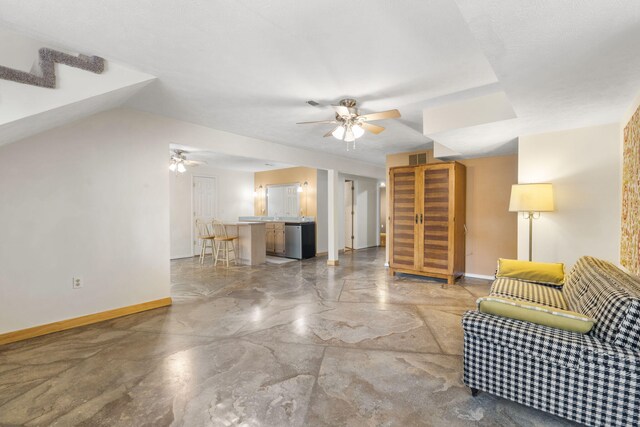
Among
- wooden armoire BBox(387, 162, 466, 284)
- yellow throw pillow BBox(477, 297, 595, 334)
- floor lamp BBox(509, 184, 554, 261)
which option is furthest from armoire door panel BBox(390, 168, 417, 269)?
yellow throw pillow BBox(477, 297, 595, 334)

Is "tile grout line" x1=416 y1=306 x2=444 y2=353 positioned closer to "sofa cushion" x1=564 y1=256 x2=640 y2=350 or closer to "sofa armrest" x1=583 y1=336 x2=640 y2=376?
"sofa cushion" x1=564 y1=256 x2=640 y2=350

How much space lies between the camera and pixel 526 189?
3.38 m

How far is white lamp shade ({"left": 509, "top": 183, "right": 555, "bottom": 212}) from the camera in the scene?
3.27 metres

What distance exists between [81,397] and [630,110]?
4848mm

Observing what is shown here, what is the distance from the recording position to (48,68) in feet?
7.04

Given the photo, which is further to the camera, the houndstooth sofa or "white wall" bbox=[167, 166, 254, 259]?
"white wall" bbox=[167, 166, 254, 259]

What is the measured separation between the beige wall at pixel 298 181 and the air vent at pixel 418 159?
2.50 m

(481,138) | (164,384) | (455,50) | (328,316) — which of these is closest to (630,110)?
(481,138)

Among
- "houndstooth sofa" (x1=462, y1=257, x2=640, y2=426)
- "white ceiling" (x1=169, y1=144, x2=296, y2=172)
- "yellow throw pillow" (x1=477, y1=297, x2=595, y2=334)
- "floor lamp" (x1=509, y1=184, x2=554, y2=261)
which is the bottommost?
"houndstooth sofa" (x1=462, y1=257, x2=640, y2=426)

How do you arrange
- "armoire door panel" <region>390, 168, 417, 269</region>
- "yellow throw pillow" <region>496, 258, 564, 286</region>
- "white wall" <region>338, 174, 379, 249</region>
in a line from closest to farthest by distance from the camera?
"yellow throw pillow" <region>496, 258, 564, 286</region> → "armoire door panel" <region>390, 168, 417, 269</region> → "white wall" <region>338, 174, 379, 249</region>

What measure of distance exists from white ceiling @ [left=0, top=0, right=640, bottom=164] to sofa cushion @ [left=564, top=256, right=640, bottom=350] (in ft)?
4.57

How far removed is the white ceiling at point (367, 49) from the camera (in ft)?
5.25

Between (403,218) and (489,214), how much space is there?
4.63 ft

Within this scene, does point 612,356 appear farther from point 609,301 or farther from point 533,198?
point 533,198
